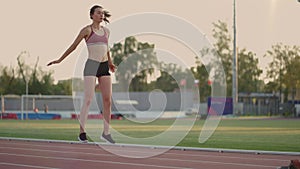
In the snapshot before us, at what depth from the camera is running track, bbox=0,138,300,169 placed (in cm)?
1122

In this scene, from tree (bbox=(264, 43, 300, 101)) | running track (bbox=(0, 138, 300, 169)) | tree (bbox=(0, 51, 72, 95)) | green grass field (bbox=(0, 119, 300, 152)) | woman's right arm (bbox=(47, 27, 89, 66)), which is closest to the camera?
woman's right arm (bbox=(47, 27, 89, 66))

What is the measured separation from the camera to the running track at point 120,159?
1122 centimetres

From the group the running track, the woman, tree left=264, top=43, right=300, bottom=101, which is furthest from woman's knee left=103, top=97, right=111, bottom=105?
tree left=264, top=43, right=300, bottom=101

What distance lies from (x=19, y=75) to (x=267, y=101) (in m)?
37.0

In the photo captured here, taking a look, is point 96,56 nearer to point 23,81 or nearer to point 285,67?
point 285,67

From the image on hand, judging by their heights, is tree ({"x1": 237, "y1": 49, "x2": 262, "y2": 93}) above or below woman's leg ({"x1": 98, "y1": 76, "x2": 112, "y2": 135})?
above

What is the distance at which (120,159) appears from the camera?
40.7 ft

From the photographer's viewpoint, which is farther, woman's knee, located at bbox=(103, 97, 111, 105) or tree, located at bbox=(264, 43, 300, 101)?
tree, located at bbox=(264, 43, 300, 101)

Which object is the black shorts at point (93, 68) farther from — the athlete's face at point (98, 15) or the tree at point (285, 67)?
the tree at point (285, 67)

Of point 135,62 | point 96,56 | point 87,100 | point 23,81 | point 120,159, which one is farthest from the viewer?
point 23,81

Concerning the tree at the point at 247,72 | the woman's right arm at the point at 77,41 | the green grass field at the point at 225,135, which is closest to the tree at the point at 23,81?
the tree at the point at 247,72

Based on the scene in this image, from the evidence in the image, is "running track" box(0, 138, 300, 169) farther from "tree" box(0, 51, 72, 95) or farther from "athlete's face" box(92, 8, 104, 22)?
"tree" box(0, 51, 72, 95)

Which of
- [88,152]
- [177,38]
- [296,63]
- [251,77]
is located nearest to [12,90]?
[251,77]

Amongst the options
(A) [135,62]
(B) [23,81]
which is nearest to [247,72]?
(B) [23,81]
